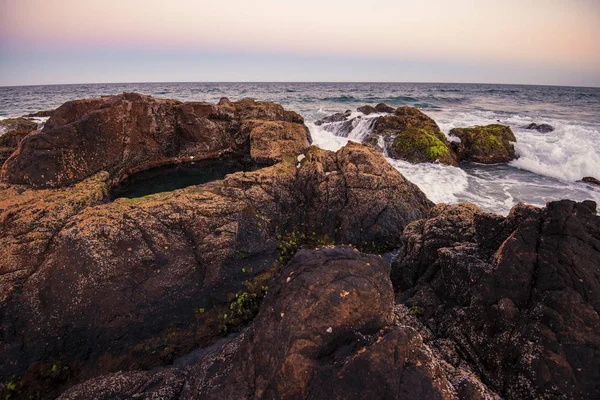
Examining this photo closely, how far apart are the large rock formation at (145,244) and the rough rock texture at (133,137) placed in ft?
0.29

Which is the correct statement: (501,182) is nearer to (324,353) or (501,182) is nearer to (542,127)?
(324,353)

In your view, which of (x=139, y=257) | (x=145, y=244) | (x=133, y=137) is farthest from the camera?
(x=133, y=137)

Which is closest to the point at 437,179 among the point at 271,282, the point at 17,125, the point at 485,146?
the point at 485,146

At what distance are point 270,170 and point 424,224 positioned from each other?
5904 millimetres

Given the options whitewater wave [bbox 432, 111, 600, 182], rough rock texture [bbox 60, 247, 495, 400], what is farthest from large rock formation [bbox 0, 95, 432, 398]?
whitewater wave [bbox 432, 111, 600, 182]

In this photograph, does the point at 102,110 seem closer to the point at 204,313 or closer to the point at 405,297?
the point at 204,313

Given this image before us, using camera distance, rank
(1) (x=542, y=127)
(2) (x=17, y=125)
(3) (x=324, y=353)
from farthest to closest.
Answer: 1. (1) (x=542, y=127)
2. (2) (x=17, y=125)
3. (3) (x=324, y=353)

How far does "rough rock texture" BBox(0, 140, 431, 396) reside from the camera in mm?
6715

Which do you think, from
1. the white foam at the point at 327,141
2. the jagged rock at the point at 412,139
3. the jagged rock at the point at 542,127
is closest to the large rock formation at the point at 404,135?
the jagged rock at the point at 412,139

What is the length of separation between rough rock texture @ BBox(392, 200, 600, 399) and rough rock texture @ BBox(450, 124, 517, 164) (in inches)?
742

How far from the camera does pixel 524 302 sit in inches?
208

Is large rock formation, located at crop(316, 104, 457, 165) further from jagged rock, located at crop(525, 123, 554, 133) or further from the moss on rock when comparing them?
jagged rock, located at crop(525, 123, 554, 133)

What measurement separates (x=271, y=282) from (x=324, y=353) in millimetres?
1388

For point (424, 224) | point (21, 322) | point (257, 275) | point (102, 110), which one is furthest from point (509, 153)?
point (21, 322)
